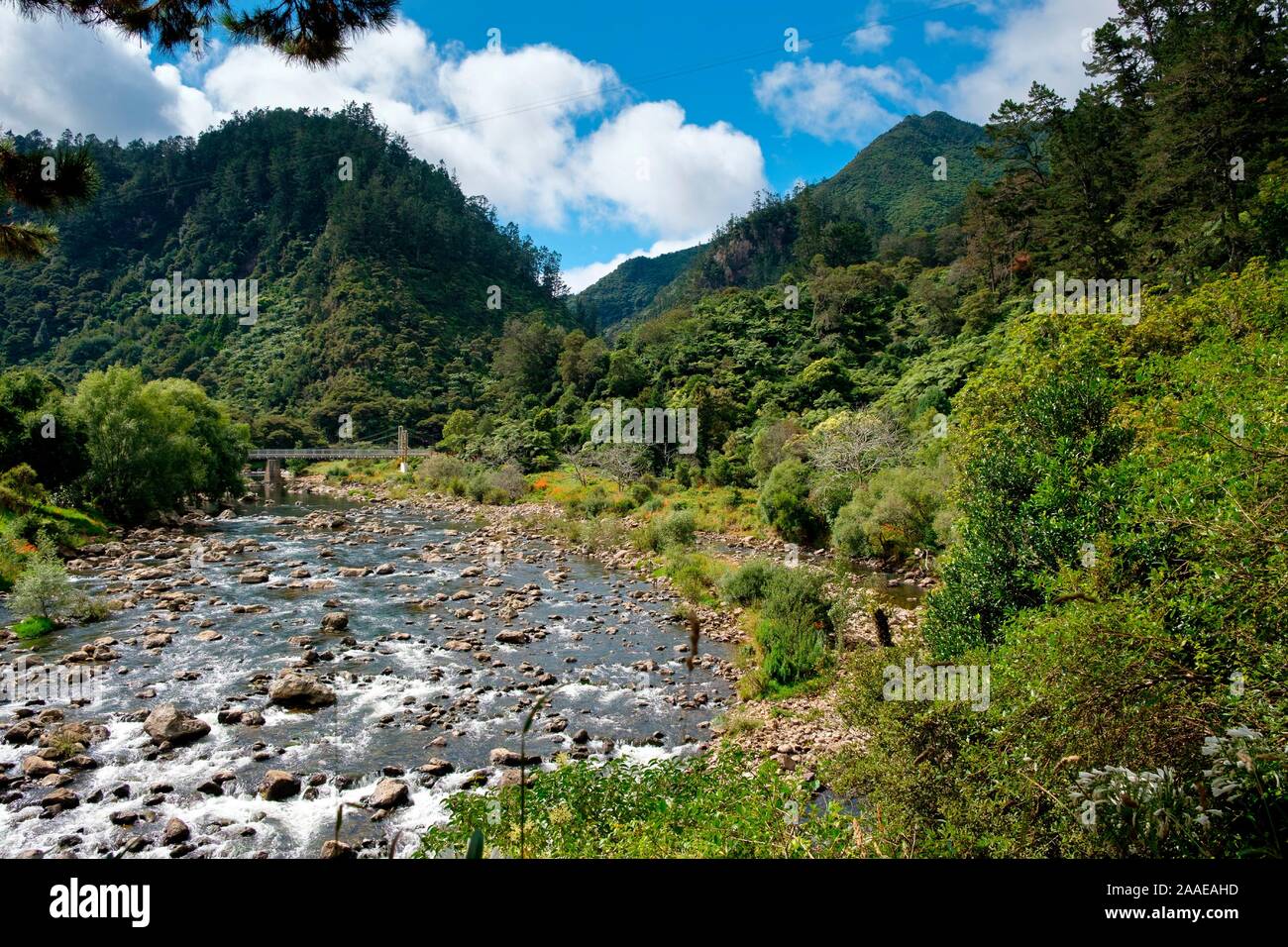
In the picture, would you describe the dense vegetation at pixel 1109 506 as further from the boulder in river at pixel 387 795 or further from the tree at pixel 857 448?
the boulder in river at pixel 387 795

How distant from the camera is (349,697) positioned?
1266 centimetres

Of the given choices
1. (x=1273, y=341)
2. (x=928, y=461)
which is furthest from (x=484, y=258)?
(x=1273, y=341)

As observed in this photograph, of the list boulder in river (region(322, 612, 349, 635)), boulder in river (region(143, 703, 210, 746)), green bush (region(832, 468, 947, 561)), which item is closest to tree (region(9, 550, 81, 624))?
boulder in river (region(322, 612, 349, 635))

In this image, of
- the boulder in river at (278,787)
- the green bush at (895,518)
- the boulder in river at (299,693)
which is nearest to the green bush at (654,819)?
the boulder in river at (278,787)

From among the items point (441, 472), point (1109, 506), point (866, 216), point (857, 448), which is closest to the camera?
point (1109, 506)

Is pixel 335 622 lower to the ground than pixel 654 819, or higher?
lower
